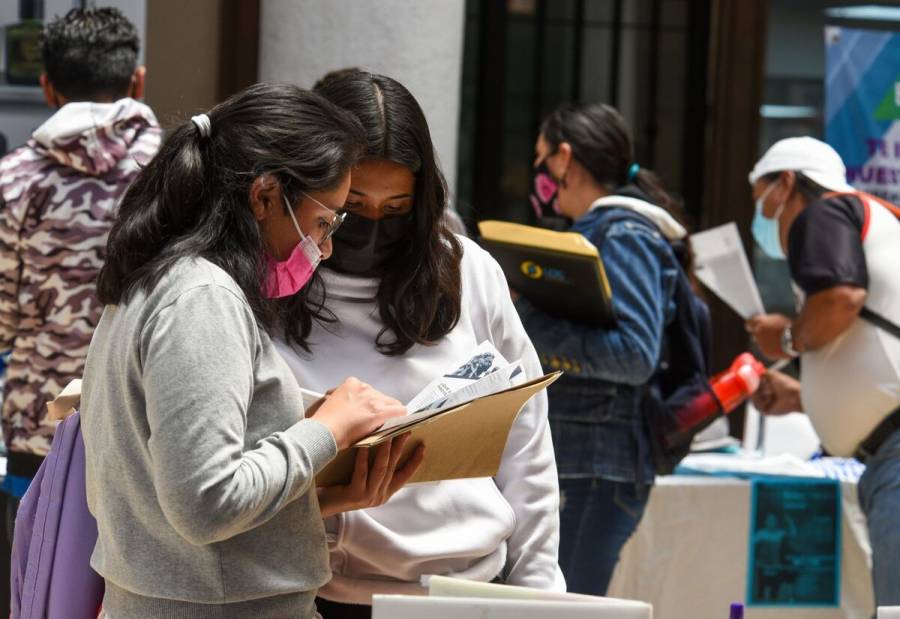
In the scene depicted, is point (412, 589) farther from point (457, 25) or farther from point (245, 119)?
point (457, 25)

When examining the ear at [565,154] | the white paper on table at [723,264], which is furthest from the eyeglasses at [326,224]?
the white paper on table at [723,264]

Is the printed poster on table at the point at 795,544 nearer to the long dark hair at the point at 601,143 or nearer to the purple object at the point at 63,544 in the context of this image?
the long dark hair at the point at 601,143

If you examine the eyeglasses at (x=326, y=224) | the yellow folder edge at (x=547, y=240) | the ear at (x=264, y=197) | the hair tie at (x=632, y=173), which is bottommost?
the yellow folder edge at (x=547, y=240)

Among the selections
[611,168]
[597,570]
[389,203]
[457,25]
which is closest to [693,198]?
[457,25]

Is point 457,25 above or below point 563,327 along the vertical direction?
above

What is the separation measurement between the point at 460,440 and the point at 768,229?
106 inches

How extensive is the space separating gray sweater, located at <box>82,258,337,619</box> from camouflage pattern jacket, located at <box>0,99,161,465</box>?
150 cm

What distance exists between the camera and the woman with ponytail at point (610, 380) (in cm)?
358

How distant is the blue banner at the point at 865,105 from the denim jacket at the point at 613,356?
2.34 meters

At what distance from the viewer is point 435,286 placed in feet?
7.18

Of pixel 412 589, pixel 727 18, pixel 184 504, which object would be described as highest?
pixel 727 18

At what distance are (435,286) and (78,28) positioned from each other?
182cm

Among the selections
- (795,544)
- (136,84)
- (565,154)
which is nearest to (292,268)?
(136,84)

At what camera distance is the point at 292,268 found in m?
1.89
